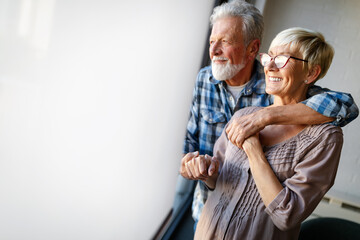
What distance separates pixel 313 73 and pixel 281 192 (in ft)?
1.35

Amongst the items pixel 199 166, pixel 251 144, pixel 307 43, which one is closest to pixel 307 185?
pixel 251 144

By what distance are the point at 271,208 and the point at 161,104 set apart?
0.94 meters

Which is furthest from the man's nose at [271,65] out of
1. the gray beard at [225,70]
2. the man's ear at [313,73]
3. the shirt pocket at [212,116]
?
the shirt pocket at [212,116]

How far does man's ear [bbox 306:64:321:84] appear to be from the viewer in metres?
0.99

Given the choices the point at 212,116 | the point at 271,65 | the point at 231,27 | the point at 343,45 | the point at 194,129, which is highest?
the point at 343,45

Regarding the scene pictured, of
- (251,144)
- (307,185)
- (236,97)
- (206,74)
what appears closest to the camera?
(307,185)

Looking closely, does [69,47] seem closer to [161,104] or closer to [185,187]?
[161,104]

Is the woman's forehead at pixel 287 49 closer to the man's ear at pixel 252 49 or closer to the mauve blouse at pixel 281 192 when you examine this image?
the mauve blouse at pixel 281 192

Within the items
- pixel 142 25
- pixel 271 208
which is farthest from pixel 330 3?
pixel 271 208

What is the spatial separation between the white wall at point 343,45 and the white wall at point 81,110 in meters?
1.95

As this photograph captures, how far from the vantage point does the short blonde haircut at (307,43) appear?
955 millimetres

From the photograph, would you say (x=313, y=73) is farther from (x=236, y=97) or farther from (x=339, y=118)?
(x=236, y=97)

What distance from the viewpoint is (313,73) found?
1.00 m

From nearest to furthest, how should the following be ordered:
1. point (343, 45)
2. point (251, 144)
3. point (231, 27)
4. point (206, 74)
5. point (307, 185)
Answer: point (307, 185) → point (251, 144) → point (231, 27) → point (206, 74) → point (343, 45)
